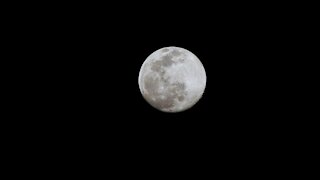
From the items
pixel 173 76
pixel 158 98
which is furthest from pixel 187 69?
pixel 158 98

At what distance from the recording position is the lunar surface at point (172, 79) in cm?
560

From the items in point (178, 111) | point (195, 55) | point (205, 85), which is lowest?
point (178, 111)

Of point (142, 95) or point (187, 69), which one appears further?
point (142, 95)

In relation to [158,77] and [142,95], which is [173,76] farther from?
[142,95]

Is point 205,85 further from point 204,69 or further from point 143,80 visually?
point 143,80

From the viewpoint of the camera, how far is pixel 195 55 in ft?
19.8

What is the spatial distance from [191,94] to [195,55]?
2.46 feet

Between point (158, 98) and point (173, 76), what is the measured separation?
44cm

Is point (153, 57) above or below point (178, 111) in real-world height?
above

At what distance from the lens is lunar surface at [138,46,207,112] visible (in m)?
5.60

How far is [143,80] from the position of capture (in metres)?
5.85

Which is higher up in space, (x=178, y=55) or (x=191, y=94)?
(x=178, y=55)

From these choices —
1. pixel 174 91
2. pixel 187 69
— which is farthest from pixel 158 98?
pixel 187 69

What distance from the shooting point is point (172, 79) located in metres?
5.57
